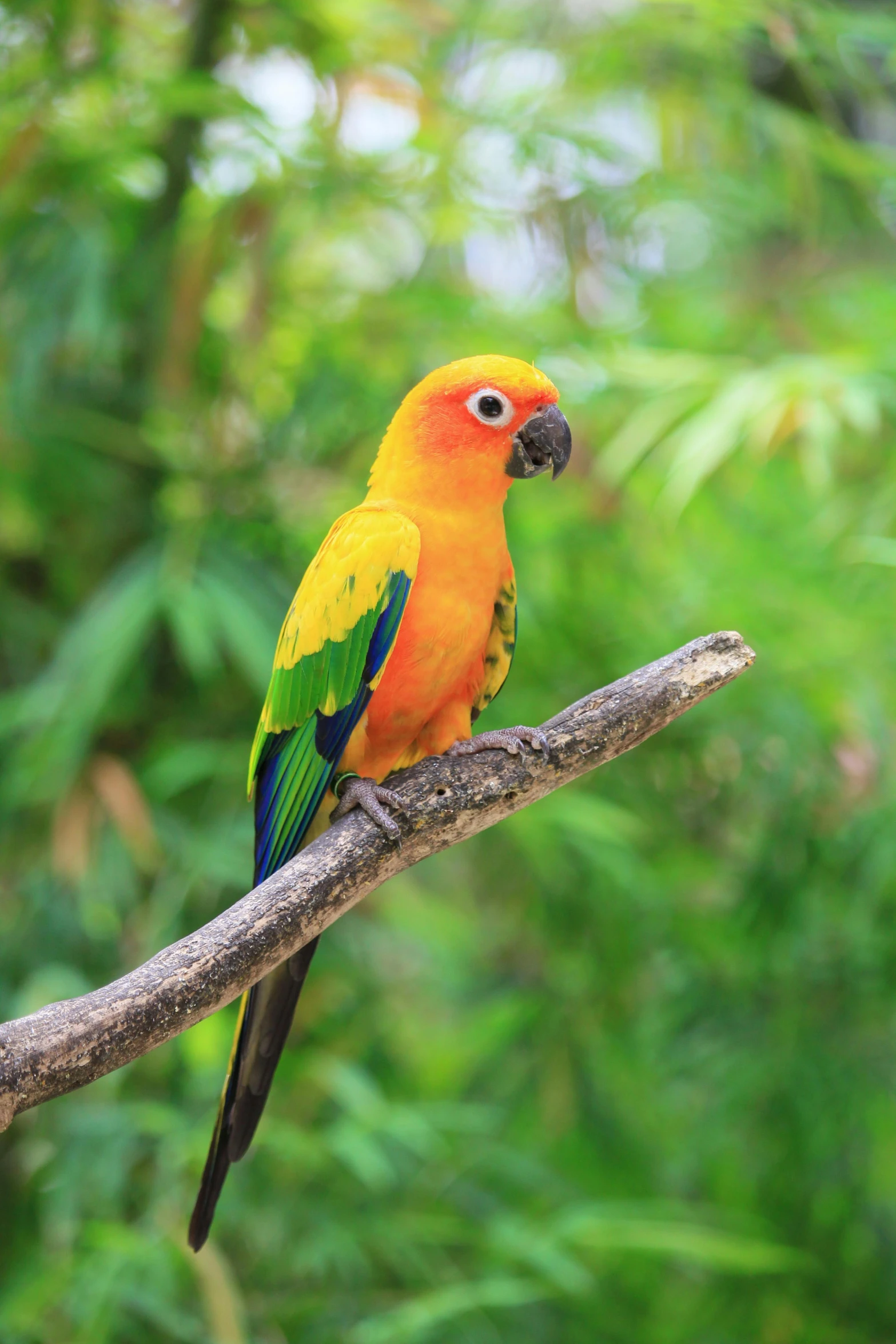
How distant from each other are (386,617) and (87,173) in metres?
1.26

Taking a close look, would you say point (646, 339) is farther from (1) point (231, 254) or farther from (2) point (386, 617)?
(2) point (386, 617)

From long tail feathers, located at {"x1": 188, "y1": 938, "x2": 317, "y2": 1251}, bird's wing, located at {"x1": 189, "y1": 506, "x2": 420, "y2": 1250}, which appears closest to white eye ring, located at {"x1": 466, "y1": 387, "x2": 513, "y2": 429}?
bird's wing, located at {"x1": 189, "y1": 506, "x2": 420, "y2": 1250}

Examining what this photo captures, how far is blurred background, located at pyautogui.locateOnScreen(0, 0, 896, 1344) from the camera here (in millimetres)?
1671

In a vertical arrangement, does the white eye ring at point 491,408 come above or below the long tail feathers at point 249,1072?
above

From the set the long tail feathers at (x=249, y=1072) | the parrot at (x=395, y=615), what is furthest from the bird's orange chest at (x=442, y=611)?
the long tail feathers at (x=249, y=1072)

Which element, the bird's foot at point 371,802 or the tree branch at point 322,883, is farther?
the bird's foot at point 371,802

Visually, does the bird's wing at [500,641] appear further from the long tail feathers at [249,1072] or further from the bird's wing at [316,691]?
the long tail feathers at [249,1072]

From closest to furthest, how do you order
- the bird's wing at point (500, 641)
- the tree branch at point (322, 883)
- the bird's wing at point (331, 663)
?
the tree branch at point (322, 883) → the bird's wing at point (331, 663) → the bird's wing at point (500, 641)

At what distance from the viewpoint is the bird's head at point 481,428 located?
3.01 ft

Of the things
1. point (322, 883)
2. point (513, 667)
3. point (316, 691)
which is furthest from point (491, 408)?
point (513, 667)

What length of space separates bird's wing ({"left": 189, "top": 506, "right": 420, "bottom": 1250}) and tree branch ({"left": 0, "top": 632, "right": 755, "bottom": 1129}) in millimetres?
73

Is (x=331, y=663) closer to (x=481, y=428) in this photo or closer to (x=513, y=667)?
(x=481, y=428)

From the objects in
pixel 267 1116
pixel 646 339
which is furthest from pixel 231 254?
pixel 267 1116

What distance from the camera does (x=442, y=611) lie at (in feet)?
3.19
